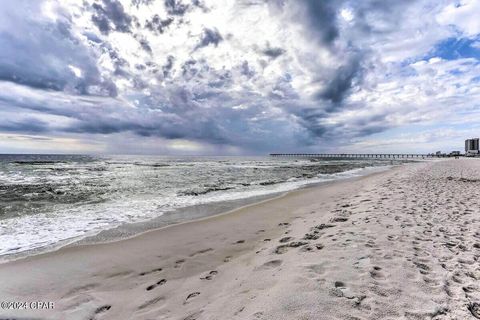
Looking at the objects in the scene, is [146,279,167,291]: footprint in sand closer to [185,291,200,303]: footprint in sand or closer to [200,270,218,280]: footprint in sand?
[200,270,218,280]: footprint in sand

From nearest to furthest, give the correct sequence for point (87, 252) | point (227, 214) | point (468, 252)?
point (468, 252) → point (87, 252) → point (227, 214)

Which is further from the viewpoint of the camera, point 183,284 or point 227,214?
point 227,214

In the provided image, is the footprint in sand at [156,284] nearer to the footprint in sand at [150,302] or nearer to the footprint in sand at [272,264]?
the footprint in sand at [150,302]

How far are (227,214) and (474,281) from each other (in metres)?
7.81

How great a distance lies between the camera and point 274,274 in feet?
14.2

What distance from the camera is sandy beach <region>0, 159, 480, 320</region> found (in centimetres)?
330

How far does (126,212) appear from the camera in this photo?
11.1 metres

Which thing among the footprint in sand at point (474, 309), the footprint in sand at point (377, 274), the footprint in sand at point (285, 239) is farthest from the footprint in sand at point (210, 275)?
the footprint in sand at point (474, 309)

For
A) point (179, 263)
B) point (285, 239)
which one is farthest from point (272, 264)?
point (179, 263)

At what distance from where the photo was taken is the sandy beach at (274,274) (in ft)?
10.8

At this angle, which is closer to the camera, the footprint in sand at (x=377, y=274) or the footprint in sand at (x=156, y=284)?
the footprint in sand at (x=377, y=274)

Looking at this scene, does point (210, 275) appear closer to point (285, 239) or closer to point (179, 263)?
point (179, 263)

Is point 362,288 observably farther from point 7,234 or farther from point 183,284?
point 7,234

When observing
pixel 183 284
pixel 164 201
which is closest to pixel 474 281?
pixel 183 284
